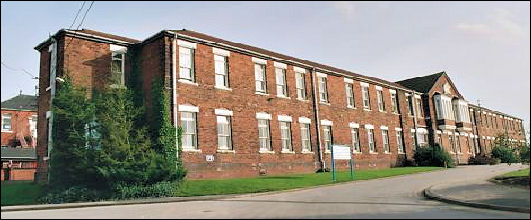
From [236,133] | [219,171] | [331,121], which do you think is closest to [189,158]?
[219,171]

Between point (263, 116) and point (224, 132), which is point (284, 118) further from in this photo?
point (224, 132)

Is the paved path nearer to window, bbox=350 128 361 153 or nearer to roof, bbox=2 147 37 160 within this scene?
window, bbox=350 128 361 153

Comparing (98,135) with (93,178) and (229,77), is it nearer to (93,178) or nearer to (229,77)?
(93,178)

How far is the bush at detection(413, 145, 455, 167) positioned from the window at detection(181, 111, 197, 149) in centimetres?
2369

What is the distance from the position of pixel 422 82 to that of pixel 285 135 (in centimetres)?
2520

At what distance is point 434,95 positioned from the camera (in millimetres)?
45125

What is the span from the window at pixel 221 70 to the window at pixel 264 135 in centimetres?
326

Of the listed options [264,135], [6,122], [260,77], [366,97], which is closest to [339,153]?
[264,135]

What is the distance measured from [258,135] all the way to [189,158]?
5.32m

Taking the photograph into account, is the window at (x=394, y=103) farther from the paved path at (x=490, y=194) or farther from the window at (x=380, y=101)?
the paved path at (x=490, y=194)

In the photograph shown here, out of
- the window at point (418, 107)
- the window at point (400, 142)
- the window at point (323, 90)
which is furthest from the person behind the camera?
the window at point (418, 107)

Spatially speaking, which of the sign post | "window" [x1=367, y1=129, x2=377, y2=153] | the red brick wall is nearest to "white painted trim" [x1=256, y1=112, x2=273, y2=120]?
the sign post

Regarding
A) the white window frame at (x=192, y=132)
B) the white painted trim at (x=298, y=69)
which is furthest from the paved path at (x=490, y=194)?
the white painted trim at (x=298, y=69)

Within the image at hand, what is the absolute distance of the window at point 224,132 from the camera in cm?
2390
